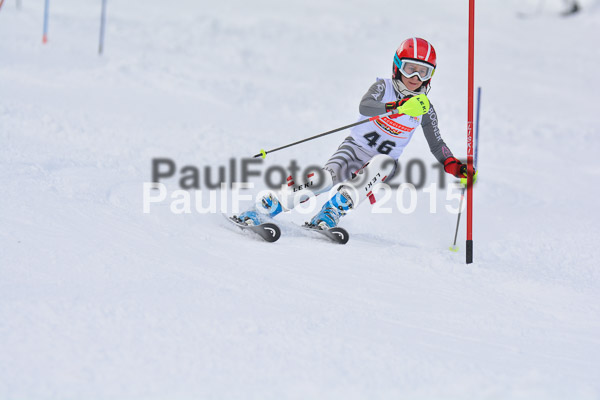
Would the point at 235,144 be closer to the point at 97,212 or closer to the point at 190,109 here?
the point at 190,109

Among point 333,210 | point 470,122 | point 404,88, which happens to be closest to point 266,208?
point 333,210

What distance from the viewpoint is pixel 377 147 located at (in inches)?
181

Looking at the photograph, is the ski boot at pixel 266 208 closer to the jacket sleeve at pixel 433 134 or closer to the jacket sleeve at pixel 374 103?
the jacket sleeve at pixel 374 103

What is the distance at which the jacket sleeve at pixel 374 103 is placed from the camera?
13.9ft

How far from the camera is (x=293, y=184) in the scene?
4.57 meters

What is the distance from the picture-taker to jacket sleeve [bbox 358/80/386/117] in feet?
13.9

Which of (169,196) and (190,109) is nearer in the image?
(169,196)

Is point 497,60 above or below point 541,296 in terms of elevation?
above

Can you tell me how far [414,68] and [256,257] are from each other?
→ 63.8 inches

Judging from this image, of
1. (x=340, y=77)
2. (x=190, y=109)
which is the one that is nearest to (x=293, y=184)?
(x=190, y=109)

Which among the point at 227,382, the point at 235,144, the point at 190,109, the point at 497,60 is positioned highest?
the point at 497,60

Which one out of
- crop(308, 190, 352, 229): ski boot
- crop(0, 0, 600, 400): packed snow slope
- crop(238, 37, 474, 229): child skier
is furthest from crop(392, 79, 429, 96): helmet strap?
crop(0, 0, 600, 400): packed snow slope

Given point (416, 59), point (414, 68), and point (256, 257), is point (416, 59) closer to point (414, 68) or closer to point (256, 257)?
point (414, 68)

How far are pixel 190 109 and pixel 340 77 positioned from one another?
3.98m
